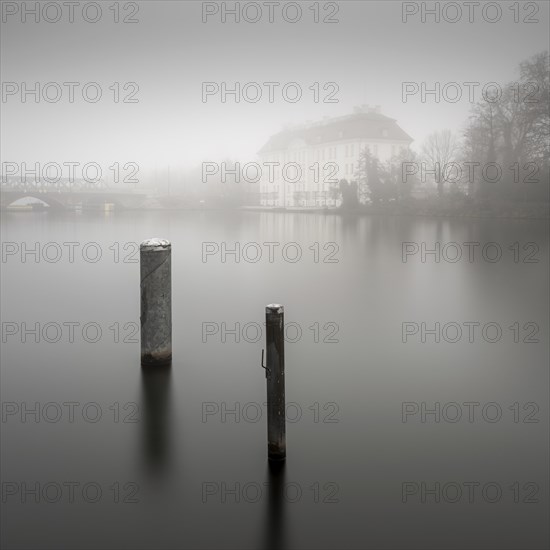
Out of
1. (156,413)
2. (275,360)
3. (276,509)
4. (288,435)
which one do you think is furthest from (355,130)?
(276,509)

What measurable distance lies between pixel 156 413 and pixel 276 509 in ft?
7.70

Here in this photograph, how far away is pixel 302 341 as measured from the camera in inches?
388

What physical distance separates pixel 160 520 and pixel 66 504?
65 centimetres

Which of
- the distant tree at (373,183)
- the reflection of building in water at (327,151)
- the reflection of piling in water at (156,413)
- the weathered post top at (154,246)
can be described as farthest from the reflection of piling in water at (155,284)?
the reflection of building in water at (327,151)

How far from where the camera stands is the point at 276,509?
4324mm

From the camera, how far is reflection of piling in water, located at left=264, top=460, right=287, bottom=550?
396 centimetres

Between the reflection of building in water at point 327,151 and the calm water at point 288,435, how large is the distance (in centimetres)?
7457

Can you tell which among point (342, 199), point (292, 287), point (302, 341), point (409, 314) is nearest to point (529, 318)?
point (409, 314)

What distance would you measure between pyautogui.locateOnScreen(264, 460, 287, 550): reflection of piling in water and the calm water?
0.05ft

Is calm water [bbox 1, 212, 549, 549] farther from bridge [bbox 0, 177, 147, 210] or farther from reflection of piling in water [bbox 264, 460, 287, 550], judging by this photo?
bridge [bbox 0, 177, 147, 210]

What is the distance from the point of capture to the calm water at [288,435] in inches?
161

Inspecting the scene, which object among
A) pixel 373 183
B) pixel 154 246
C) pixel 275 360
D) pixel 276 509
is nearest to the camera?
pixel 276 509

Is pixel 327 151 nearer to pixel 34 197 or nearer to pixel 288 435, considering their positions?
pixel 34 197

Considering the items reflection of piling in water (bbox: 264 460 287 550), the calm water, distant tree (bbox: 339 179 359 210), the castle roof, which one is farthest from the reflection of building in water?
reflection of piling in water (bbox: 264 460 287 550)
